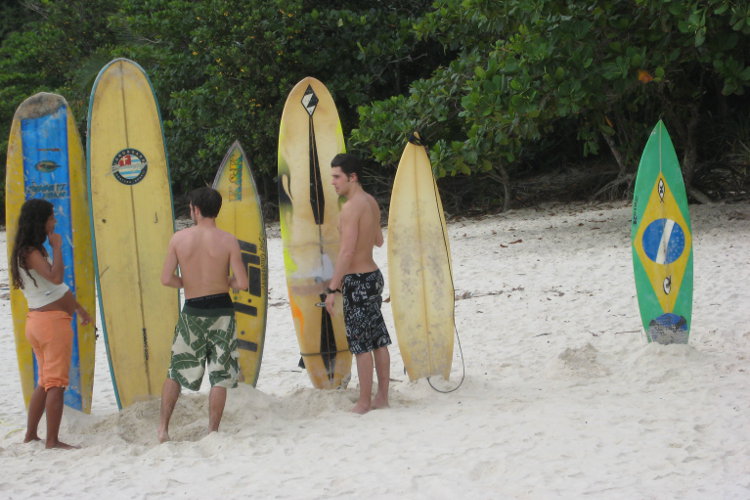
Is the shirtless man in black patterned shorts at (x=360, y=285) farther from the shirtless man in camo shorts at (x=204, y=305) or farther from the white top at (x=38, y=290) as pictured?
the white top at (x=38, y=290)

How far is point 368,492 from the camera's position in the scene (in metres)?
2.92

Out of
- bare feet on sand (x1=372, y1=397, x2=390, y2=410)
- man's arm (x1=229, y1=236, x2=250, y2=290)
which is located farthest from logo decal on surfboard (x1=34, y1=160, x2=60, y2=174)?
bare feet on sand (x1=372, y1=397, x2=390, y2=410)

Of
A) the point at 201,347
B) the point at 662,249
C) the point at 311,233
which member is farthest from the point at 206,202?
the point at 662,249

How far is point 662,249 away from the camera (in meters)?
4.84

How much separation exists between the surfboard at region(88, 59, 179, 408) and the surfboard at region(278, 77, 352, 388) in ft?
2.26

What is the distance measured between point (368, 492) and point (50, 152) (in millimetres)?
2654

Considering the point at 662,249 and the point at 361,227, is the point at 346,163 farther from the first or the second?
the point at 662,249

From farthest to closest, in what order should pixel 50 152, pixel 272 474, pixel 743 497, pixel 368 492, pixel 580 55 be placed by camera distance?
pixel 580 55 → pixel 50 152 → pixel 272 474 → pixel 368 492 → pixel 743 497

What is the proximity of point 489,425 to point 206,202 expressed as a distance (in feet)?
5.30

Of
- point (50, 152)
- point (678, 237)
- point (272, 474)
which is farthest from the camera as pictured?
point (678, 237)

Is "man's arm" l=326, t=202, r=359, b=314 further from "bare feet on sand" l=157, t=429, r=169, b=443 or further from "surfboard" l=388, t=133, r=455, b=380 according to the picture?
"bare feet on sand" l=157, t=429, r=169, b=443

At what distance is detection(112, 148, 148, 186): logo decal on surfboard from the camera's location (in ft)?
14.7

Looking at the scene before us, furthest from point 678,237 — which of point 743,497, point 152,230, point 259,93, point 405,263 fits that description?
point 259,93

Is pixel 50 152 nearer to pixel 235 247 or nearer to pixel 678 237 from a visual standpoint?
pixel 235 247
